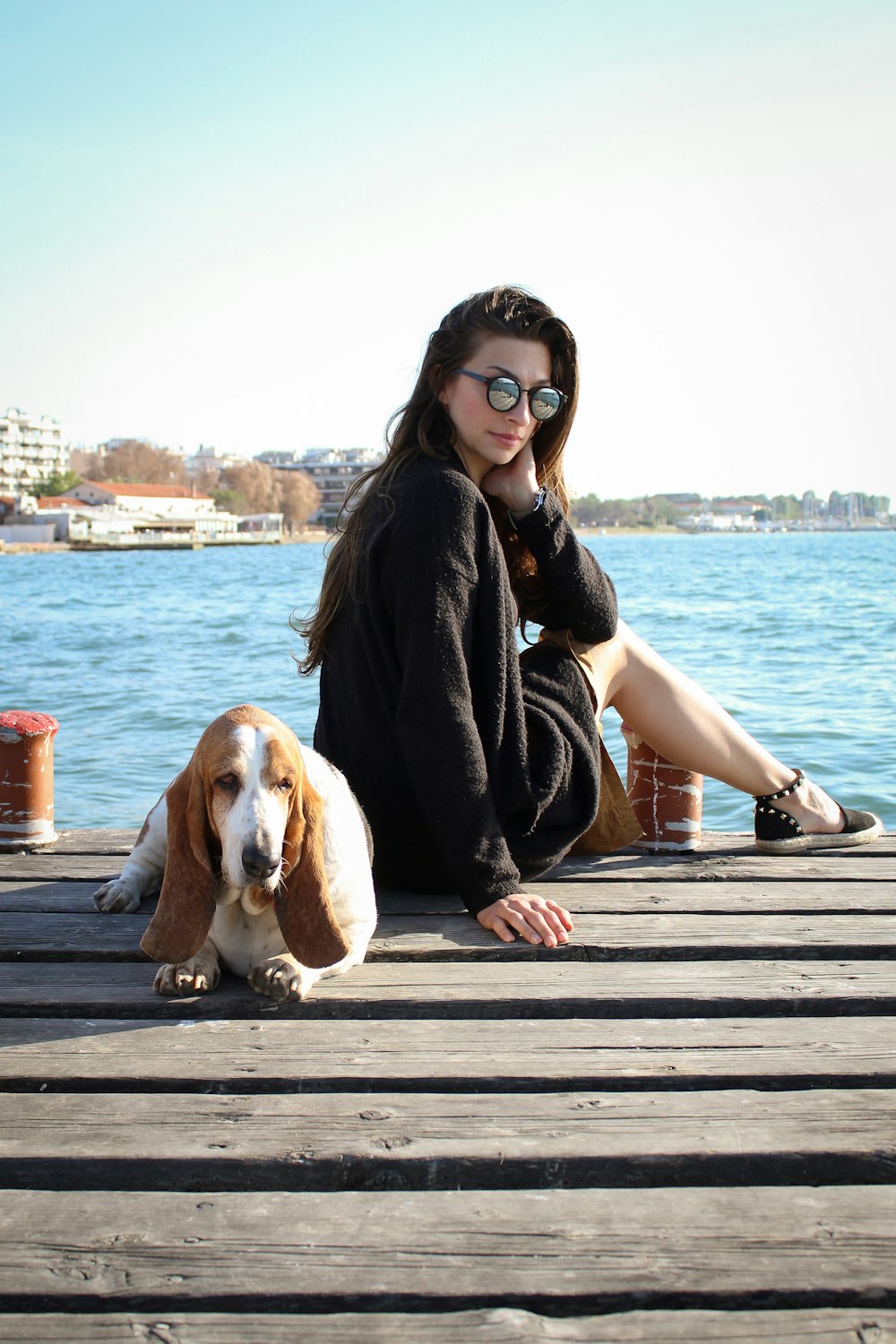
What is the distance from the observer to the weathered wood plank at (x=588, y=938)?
3102 mm

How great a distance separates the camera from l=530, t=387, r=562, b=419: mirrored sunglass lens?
3535 millimetres

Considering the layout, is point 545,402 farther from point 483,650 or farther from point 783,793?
point 783,793

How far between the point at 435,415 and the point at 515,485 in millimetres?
307

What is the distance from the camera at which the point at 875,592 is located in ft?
114

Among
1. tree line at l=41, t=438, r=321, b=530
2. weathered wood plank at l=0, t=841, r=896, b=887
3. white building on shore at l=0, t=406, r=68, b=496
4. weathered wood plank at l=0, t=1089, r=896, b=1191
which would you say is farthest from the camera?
tree line at l=41, t=438, r=321, b=530

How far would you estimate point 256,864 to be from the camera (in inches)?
100

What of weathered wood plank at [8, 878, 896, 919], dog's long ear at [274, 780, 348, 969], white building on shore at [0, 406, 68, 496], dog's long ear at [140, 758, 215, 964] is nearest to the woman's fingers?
weathered wood plank at [8, 878, 896, 919]

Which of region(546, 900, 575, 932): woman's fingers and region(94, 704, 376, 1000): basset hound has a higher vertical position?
region(94, 704, 376, 1000): basset hound

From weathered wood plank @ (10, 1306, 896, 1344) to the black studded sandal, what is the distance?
8.39 ft

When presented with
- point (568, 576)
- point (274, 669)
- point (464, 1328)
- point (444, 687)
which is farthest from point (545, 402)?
point (274, 669)

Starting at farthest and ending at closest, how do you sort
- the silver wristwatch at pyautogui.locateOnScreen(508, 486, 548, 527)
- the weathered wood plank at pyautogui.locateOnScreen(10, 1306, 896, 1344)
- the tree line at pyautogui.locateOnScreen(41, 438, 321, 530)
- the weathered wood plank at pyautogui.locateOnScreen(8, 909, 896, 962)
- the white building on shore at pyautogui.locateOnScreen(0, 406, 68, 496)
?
the tree line at pyautogui.locateOnScreen(41, 438, 321, 530)
the white building on shore at pyautogui.locateOnScreen(0, 406, 68, 496)
the silver wristwatch at pyautogui.locateOnScreen(508, 486, 548, 527)
the weathered wood plank at pyautogui.locateOnScreen(8, 909, 896, 962)
the weathered wood plank at pyautogui.locateOnScreen(10, 1306, 896, 1344)

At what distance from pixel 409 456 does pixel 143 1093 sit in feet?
6.19

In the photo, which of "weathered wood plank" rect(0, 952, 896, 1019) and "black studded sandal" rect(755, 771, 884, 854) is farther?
"black studded sandal" rect(755, 771, 884, 854)

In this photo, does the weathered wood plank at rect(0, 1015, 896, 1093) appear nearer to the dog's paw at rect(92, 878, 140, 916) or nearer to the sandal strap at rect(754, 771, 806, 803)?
the dog's paw at rect(92, 878, 140, 916)
